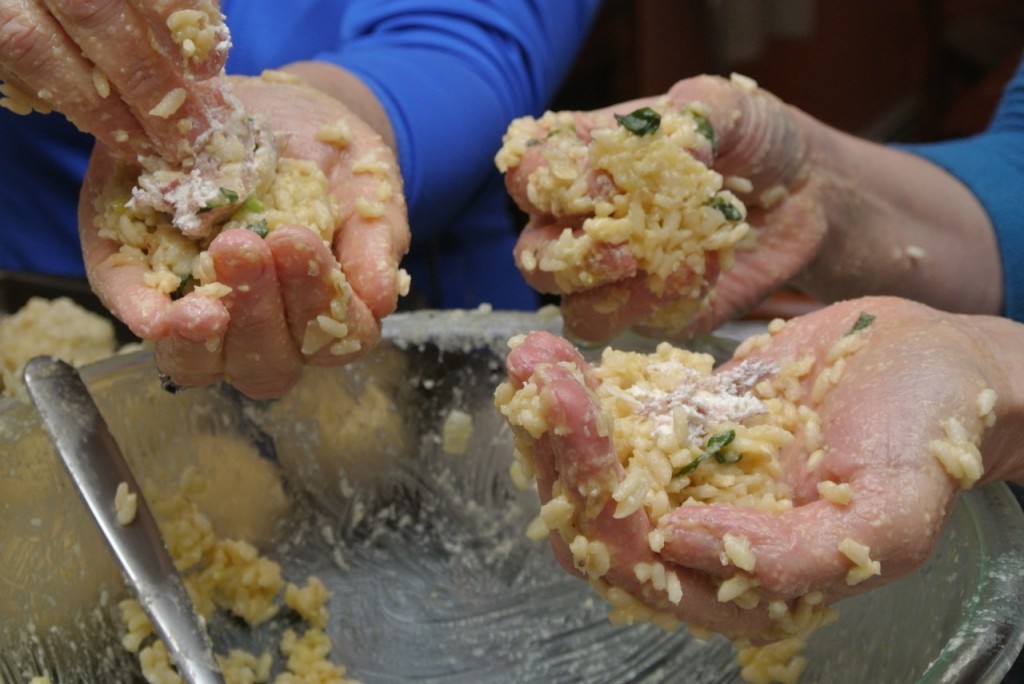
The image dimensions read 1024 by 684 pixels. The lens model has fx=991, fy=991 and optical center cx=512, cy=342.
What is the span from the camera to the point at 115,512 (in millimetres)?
1146

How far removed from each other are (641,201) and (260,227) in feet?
1.46

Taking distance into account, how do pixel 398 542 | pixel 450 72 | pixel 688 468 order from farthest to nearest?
pixel 450 72, pixel 398 542, pixel 688 468

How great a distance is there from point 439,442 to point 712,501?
1.81ft

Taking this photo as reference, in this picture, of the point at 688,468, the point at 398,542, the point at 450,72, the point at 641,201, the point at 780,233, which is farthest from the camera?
the point at 450,72

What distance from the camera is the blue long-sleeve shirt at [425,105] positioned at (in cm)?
189

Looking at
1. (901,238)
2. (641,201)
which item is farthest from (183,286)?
(901,238)

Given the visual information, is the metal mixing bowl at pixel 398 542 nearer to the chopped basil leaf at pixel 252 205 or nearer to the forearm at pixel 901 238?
the chopped basil leaf at pixel 252 205

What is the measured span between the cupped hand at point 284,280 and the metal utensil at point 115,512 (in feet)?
0.51

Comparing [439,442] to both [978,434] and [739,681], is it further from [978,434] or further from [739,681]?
[978,434]

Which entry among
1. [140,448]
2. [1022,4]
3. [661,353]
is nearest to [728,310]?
[661,353]

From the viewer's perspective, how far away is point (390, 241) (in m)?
1.14

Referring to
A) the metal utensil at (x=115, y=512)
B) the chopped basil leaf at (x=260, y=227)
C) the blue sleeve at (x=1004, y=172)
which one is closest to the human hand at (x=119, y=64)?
the chopped basil leaf at (x=260, y=227)

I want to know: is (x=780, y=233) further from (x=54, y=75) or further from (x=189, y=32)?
(x=54, y=75)

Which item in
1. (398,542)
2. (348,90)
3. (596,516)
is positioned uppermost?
(596,516)
